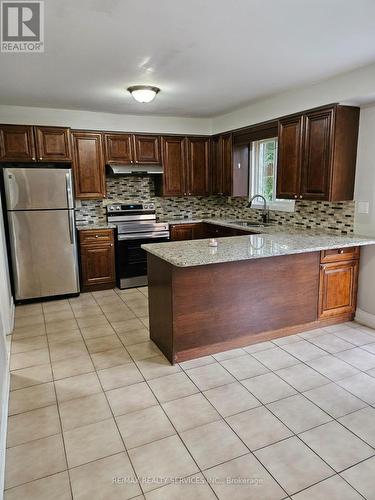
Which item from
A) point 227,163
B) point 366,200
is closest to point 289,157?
point 366,200

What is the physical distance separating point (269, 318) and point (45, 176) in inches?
117

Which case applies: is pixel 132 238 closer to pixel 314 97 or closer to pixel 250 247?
pixel 250 247

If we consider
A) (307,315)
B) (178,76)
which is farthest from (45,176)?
(307,315)

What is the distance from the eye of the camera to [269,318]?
3174mm

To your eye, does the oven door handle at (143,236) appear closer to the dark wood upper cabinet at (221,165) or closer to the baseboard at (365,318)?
the dark wood upper cabinet at (221,165)

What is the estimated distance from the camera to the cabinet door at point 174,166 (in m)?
5.09

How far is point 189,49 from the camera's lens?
2.51m

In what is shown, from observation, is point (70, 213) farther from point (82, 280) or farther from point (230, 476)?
point (230, 476)

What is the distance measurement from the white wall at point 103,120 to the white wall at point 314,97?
0.71 meters

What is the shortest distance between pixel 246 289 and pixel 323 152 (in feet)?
5.22

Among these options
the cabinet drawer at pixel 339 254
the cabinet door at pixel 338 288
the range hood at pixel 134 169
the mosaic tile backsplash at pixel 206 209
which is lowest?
the cabinet door at pixel 338 288

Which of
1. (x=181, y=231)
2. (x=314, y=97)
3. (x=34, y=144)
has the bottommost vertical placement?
(x=181, y=231)

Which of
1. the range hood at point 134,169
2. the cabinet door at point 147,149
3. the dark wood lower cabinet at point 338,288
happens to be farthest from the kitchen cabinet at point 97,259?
the dark wood lower cabinet at point 338,288

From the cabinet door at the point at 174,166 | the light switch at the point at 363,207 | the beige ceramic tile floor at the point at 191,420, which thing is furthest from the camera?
the cabinet door at the point at 174,166
